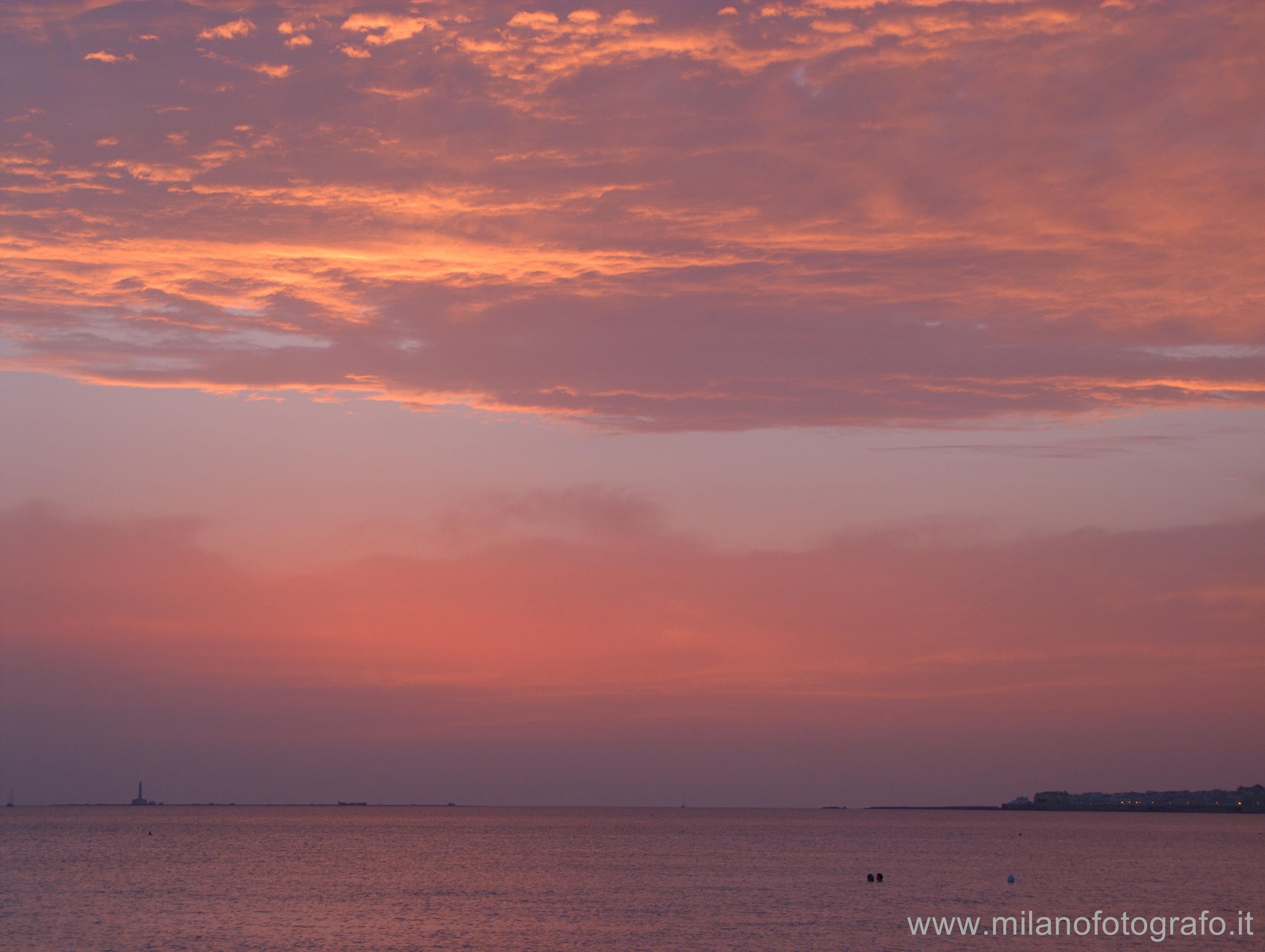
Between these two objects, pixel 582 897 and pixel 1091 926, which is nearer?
pixel 1091 926

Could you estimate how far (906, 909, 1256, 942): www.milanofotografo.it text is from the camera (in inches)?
2781

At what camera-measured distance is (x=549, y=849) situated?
170 meters

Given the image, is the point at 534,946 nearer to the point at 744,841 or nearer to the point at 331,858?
the point at 331,858

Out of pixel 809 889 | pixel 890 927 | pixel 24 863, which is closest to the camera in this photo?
pixel 890 927

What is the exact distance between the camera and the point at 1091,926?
74688 millimetres

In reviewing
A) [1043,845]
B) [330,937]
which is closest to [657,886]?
[330,937]

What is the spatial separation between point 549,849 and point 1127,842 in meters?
100

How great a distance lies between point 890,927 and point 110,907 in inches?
2233

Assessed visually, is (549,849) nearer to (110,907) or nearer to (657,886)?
(657,886)

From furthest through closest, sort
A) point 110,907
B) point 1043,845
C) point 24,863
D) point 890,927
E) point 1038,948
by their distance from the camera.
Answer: point 1043,845
point 24,863
point 110,907
point 890,927
point 1038,948

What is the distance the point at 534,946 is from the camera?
66.5 meters

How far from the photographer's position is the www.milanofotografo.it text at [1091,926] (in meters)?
70.6

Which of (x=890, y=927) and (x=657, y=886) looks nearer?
(x=890, y=927)

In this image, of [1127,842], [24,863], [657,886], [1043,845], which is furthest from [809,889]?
[1127,842]
